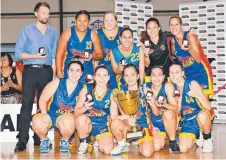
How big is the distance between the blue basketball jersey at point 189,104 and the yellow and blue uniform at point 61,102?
1055 mm

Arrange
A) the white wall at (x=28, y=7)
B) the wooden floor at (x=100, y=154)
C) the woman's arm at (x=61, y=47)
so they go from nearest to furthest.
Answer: the wooden floor at (x=100, y=154) → the woman's arm at (x=61, y=47) → the white wall at (x=28, y=7)

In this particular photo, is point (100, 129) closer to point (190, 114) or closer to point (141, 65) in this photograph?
point (141, 65)

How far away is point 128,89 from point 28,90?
3.42ft

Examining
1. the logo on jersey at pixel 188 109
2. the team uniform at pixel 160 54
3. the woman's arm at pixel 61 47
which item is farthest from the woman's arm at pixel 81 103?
the logo on jersey at pixel 188 109

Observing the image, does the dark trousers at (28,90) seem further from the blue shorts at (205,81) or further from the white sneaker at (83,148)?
the blue shorts at (205,81)

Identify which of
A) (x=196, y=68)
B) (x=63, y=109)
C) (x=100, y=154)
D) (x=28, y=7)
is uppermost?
(x=28, y=7)

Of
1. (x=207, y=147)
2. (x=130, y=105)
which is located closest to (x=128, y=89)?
(x=130, y=105)

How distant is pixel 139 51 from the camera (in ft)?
14.9

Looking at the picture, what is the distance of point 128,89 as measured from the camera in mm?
4367

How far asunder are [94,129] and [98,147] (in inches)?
12.0

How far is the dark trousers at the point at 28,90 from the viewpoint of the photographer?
4.42 m

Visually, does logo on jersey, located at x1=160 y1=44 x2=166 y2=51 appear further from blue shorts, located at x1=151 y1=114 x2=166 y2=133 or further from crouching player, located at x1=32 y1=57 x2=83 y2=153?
crouching player, located at x1=32 y1=57 x2=83 y2=153

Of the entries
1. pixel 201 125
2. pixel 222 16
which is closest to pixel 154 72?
pixel 201 125

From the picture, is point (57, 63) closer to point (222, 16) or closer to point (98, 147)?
point (98, 147)
